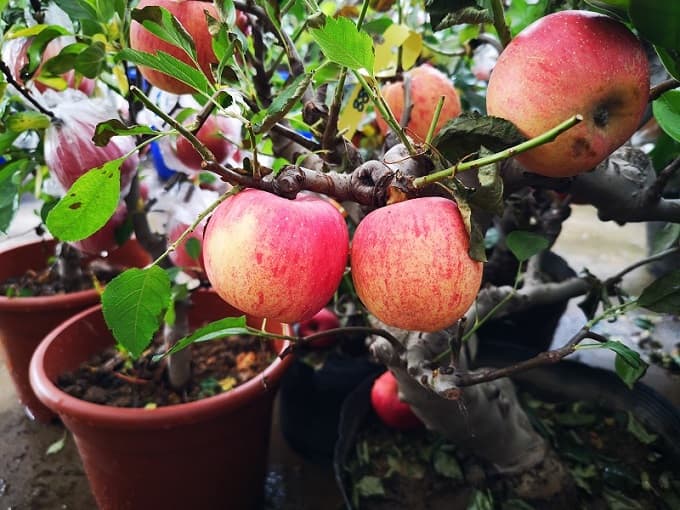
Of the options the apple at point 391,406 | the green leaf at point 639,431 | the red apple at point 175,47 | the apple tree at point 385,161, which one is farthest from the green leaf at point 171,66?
the green leaf at point 639,431

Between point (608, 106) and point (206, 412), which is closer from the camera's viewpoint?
point (608, 106)

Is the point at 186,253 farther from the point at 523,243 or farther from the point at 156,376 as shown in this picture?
the point at 523,243

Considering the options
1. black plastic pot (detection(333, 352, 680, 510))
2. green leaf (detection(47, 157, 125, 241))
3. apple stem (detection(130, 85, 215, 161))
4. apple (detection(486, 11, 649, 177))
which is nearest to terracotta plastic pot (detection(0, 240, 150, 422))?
black plastic pot (detection(333, 352, 680, 510))

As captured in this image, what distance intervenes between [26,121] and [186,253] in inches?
11.4

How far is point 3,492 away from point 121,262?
479 millimetres

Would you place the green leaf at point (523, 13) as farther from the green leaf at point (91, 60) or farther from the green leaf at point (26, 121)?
the green leaf at point (26, 121)

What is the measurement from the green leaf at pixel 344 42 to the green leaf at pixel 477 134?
72 millimetres

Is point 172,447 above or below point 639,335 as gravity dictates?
above

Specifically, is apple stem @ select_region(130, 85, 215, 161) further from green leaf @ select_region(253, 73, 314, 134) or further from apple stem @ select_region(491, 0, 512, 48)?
apple stem @ select_region(491, 0, 512, 48)

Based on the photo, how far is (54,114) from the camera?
56 centimetres

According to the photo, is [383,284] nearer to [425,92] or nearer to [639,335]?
[425,92]

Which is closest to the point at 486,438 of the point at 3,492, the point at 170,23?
the point at 170,23

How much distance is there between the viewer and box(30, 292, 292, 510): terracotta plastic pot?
0.60 m

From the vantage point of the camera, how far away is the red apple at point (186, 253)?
69 cm
